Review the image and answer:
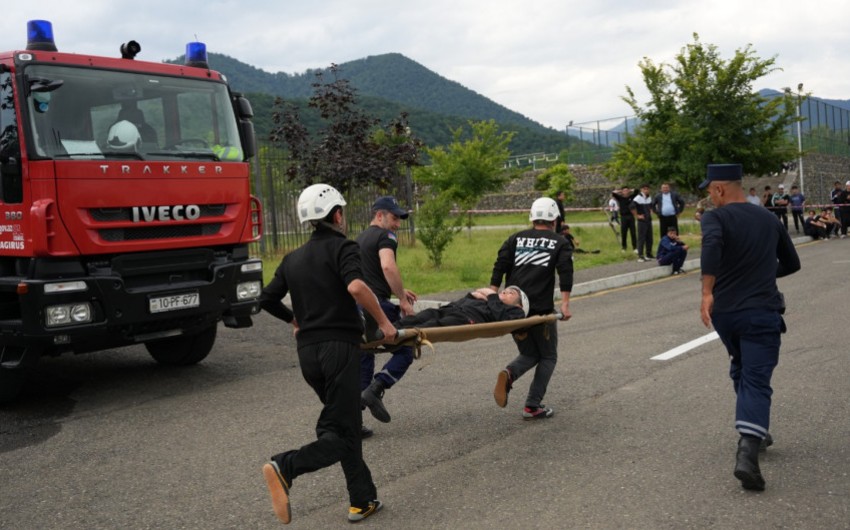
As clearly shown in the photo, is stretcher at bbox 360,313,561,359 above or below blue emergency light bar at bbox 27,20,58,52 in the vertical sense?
below

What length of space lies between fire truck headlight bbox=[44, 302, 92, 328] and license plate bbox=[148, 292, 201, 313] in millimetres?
574

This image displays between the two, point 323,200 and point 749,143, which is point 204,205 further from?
point 749,143

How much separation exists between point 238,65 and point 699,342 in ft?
485

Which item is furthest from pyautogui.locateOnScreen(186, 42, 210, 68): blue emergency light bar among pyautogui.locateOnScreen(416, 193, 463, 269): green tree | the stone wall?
the stone wall

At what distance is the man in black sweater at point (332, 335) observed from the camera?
15.4ft

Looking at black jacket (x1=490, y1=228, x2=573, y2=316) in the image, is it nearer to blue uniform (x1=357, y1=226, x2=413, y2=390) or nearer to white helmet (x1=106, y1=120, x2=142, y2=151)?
blue uniform (x1=357, y1=226, x2=413, y2=390)

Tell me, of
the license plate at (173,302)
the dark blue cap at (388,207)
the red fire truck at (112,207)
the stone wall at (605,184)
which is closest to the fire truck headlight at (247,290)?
the red fire truck at (112,207)

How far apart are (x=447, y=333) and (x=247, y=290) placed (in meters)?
3.52

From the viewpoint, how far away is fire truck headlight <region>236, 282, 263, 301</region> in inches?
351

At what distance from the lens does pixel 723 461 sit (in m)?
5.43

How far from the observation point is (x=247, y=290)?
8984 mm

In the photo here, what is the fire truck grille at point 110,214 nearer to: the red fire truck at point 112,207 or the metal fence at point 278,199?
the red fire truck at point 112,207

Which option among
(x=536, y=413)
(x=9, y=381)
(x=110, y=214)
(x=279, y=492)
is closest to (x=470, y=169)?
(x=110, y=214)

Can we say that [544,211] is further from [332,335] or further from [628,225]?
[628,225]
